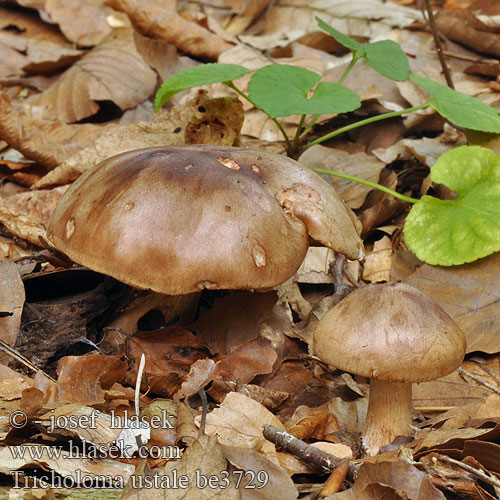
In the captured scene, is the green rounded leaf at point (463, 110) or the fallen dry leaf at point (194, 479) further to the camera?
the green rounded leaf at point (463, 110)

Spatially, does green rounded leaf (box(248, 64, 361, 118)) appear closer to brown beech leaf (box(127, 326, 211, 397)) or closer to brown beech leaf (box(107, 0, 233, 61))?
brown beech leaf (box(127, 326, 211, 397))

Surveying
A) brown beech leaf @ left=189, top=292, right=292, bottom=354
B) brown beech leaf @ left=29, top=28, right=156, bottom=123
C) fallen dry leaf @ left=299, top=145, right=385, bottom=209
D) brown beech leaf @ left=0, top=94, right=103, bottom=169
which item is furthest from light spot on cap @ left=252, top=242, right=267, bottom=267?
brown beech leaf @ left=29, top=28, right=156, bottom=123

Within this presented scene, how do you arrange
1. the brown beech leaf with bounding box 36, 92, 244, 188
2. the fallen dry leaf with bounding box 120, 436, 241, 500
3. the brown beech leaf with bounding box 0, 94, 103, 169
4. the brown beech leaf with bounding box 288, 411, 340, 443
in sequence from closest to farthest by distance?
the fallen dry leaf with bounding box 120, 436, 241, 500 → the brown beech leaf with bounding box 288, 411, 340, 443 → the brown beech leaf with bounding box 36, 92, 244, 188 → the brown beech leaf with bounding box 0, 94, 103, 169

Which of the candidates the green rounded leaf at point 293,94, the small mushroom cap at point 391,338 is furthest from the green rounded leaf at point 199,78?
the small mushroom cap at point 391,338

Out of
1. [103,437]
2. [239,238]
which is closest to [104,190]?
[239,238]

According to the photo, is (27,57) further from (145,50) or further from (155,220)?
(155,220)

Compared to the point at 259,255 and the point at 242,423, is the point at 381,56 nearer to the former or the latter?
the point at 259,255

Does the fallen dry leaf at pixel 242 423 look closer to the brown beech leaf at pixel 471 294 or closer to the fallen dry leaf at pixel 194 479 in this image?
the fallen dry leaf at pixel 194 479
